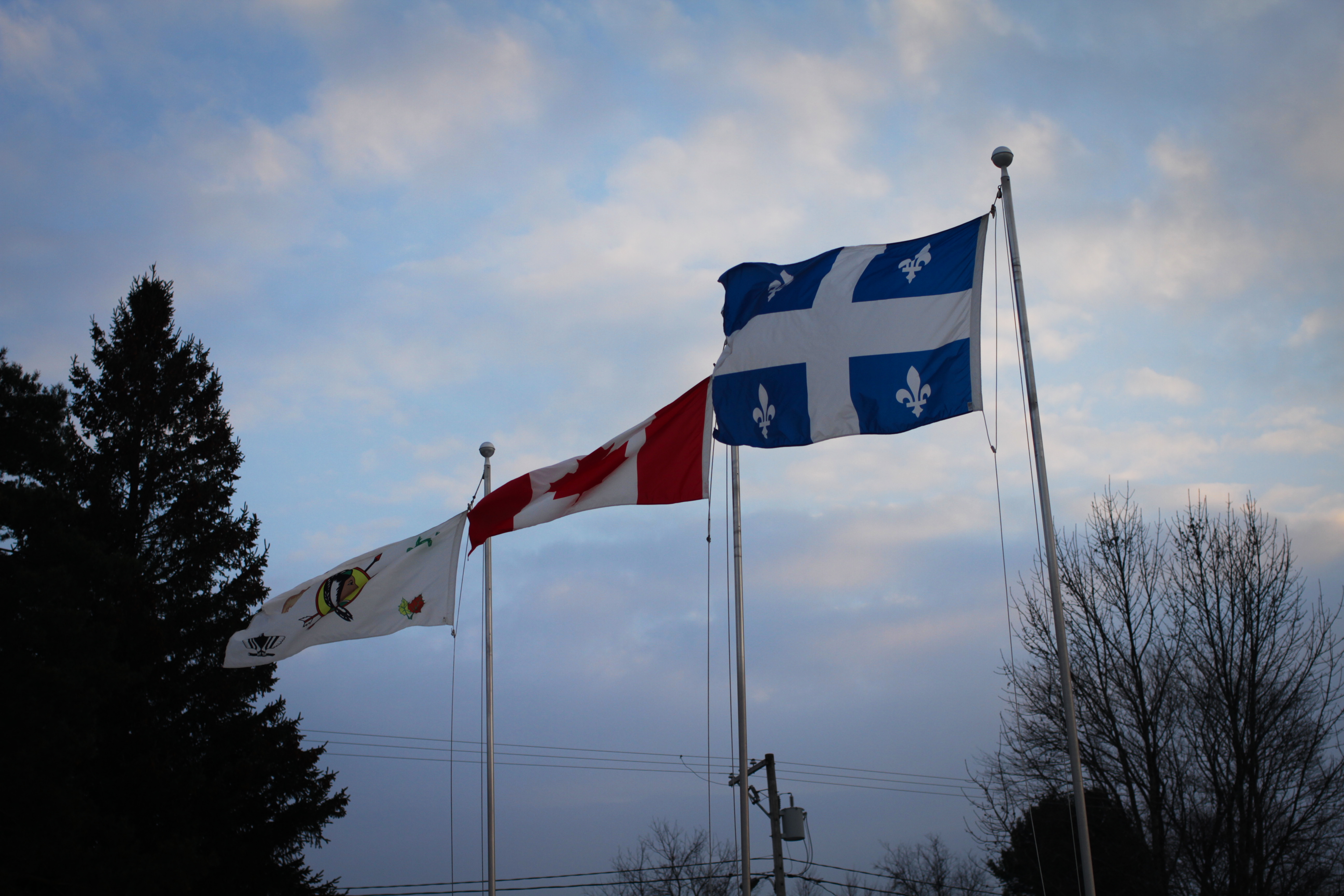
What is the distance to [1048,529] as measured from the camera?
10.1m

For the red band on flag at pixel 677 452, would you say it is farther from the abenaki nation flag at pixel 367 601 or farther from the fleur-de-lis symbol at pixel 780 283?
the abenaki nation flag at pixel 367 601

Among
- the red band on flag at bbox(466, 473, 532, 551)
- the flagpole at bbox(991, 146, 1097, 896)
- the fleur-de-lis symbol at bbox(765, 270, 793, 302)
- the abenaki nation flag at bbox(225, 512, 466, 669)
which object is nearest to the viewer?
the flagpole at bbox(991, 146, 1097, 896)

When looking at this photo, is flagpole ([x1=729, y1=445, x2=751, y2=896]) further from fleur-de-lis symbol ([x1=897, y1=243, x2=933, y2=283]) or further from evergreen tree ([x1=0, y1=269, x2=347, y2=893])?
evergreen tree ([x1=0, y1=269, x2=347, y2=893])

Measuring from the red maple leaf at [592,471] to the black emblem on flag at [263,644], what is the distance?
5.58 meters

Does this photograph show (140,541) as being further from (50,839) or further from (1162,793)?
(1162,793)

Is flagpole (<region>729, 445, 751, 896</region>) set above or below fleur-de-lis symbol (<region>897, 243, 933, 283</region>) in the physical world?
below

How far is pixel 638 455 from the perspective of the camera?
555 inches

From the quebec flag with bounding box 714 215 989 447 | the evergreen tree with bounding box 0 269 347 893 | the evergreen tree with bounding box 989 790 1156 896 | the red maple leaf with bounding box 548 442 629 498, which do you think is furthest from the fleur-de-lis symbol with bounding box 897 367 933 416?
the evergreen tree with bounding box 0 269 347 893

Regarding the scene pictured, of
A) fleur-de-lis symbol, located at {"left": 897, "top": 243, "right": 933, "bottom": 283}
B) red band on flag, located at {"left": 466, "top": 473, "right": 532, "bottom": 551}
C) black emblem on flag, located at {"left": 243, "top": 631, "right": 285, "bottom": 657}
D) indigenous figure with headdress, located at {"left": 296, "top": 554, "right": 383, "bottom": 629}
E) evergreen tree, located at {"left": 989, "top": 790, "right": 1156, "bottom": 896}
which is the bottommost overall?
evergreen tree, located at {"left": 989, "top": 790, "right": 1156, "bottom": 896}

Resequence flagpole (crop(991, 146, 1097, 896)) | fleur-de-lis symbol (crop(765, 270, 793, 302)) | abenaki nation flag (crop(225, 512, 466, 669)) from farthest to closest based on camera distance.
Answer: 1. abenaki nation flag (crop(225, 512, 466, 669))
2. fleur-de-lis symbol (crop(765, 270, 793, 302))
3. flagpole (crop(991, 146, 1097, 896))

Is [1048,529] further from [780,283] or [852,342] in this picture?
[780,283]

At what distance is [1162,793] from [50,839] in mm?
20455

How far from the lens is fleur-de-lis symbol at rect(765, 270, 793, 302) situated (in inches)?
534

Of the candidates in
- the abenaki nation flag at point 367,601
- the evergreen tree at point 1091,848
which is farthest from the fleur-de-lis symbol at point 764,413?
the evergreen tree at point 1091,848
